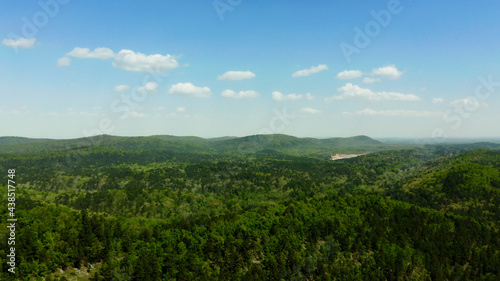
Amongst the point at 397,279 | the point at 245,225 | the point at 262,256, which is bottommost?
the point at 397,279

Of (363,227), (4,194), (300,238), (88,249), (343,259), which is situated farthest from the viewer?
(4,194)

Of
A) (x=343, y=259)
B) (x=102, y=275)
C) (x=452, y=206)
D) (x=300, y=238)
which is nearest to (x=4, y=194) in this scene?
(x=102, y=275)

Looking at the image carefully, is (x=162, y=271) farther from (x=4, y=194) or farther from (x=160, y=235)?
(x=4, y=194)

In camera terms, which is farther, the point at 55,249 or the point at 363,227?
the point at 363,227

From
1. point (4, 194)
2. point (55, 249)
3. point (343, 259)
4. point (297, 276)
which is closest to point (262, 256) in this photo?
point (297, 276)

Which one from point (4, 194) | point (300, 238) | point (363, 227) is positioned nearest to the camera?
point (300, 238)

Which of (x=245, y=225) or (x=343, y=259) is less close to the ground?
(x=245, y=225)

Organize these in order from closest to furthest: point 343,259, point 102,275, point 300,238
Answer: point 102,275 < point 343,259 < point 300,238

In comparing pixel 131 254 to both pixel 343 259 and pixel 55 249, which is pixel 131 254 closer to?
pixel 55 249

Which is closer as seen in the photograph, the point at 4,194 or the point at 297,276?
the point at 297,276
